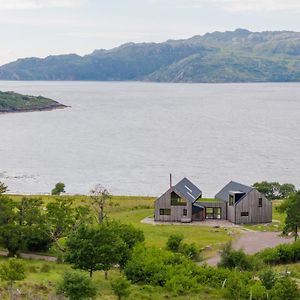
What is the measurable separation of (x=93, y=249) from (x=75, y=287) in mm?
6441

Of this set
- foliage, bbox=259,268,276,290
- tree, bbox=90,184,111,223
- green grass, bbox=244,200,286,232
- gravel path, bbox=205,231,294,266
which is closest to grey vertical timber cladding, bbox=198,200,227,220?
green grass, bbox=244,200,286,232

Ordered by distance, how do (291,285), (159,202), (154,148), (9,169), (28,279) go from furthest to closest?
(154,148) < (9,169) < (159,202) < (28,279) < (291,285)

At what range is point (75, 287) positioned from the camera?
101 feet

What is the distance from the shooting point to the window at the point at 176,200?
65.8 meters

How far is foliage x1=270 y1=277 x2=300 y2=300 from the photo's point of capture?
109 ft

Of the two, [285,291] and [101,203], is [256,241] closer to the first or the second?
[101,203]

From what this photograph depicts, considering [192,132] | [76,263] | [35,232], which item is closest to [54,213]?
[35,232]

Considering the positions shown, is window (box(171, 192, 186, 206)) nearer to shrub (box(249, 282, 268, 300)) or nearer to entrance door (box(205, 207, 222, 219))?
entrance door (box(205, 207, 222, 219))

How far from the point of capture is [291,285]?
33562 mm

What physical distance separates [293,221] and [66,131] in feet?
464

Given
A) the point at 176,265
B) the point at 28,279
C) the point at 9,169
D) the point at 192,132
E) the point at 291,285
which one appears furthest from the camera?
the point at 192,132

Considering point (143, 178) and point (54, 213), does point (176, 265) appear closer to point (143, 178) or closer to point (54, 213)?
point (54, 213)

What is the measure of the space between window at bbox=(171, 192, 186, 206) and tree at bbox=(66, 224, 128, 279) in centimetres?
2731

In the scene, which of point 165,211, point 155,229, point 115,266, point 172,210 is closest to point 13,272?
point 115,266
